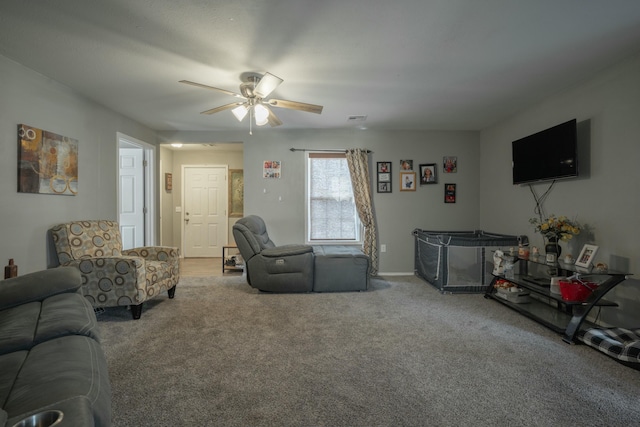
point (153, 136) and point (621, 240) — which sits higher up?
point (153, 136)

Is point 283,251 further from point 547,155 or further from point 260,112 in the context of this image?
point 547,155

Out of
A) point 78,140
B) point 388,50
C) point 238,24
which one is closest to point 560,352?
point 388,50

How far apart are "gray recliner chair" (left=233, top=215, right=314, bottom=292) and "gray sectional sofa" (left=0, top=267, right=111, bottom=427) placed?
208cm

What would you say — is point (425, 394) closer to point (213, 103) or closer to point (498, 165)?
point (213, 103)

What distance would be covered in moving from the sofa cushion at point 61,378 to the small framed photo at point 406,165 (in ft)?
14.9

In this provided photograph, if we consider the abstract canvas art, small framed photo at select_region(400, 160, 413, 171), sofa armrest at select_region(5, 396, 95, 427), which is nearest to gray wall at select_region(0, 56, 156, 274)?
the abstract canvas art

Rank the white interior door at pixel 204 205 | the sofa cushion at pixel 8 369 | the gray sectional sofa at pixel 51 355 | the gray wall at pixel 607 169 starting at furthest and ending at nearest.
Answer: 1. the white interior door at pixel 204 205
2. the gray wall at pixel 607 169
3. the sofa cushion at pixel 8 369
4. the gray sectional sofa at pixel 51 355

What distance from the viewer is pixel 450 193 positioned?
5.11 m

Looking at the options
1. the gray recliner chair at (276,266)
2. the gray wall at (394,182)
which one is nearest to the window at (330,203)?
the gray wall at (394,182)

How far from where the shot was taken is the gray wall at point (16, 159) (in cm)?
268

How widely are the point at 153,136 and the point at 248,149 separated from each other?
1500 mm

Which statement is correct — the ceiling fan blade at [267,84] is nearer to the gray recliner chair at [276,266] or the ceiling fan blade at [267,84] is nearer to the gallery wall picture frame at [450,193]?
the gray recliner chair at [276,266]

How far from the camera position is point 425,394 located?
1.83 metres

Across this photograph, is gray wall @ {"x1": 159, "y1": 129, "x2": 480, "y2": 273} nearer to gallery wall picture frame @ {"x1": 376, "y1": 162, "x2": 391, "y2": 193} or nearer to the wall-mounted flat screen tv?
gallery wall picture frame @ {"x1": 376, "y1": 162, "x2": 391, "y2": 193}
